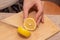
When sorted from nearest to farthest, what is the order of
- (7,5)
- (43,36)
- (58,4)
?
(43,36) < (7,5) < (58,4)

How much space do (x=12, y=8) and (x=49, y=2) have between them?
0.64 m

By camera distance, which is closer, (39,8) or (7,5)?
(39,8)

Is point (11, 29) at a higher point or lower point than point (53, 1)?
higher

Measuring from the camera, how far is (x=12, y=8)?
3.49 feet

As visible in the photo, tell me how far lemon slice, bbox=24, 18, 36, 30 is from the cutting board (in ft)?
0.09

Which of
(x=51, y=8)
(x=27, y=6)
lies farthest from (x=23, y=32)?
(x=51, y=8)

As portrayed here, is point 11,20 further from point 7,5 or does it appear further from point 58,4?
point 58,4

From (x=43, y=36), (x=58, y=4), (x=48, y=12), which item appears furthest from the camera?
(x=58, y=4)

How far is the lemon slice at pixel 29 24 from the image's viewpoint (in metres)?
0.79

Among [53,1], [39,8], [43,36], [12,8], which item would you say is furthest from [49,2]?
[43,36]

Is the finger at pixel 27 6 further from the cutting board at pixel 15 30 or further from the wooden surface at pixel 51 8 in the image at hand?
the wooden surface at pixel 51 8

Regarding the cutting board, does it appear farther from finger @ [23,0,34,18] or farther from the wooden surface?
the wooden surface

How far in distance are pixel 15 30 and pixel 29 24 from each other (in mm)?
81

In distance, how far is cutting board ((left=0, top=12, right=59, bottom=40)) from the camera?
755 mm
